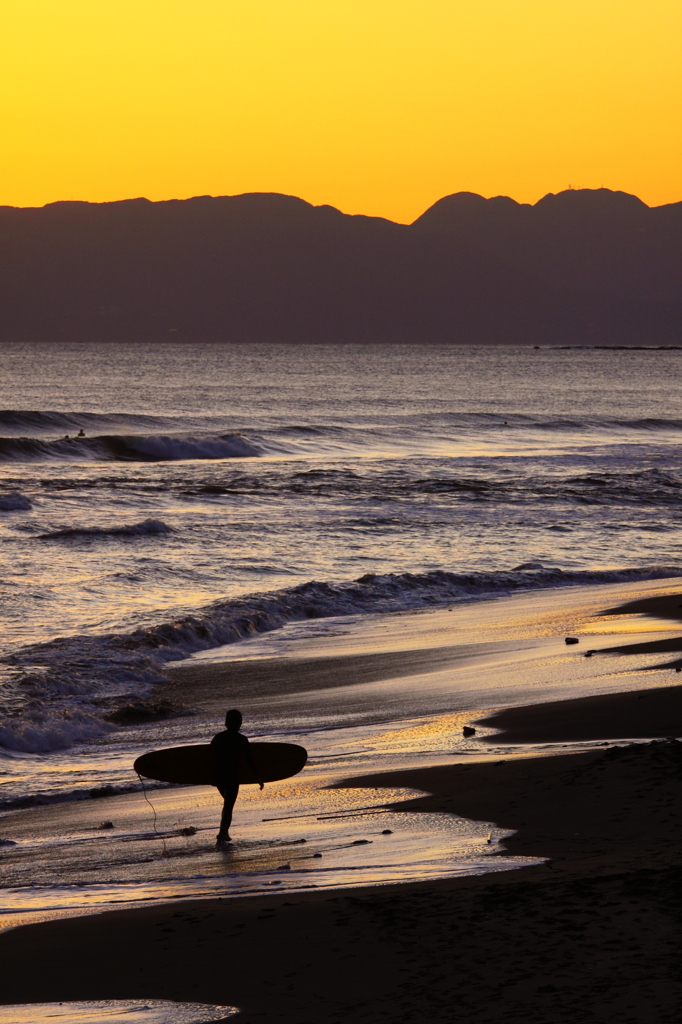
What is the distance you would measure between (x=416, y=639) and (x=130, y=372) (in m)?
115

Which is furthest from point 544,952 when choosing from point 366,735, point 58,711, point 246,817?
point 58,711

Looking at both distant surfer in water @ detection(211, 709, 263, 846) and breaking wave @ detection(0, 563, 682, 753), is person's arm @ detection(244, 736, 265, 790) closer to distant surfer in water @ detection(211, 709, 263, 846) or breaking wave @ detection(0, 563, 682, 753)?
distant surfer in water @ detection(211, 709, 263, 846)

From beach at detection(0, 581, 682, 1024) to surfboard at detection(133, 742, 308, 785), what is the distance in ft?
0.91

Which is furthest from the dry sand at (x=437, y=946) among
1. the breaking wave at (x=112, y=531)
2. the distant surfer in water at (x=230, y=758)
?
the breaking wave at (x=112, y=531)

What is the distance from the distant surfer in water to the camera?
8.14 metres

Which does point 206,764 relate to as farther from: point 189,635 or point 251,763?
point 189,635

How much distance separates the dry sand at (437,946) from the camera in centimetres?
458

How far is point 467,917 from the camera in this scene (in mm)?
5414

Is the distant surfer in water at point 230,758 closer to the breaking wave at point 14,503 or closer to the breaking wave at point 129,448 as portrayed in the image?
the breaking wave at point 14,503

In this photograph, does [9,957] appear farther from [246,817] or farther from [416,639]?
[416,639]

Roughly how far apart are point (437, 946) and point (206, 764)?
12.7 ft

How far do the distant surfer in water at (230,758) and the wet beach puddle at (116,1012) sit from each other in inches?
112

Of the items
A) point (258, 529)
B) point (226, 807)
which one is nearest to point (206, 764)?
point (226, 807)

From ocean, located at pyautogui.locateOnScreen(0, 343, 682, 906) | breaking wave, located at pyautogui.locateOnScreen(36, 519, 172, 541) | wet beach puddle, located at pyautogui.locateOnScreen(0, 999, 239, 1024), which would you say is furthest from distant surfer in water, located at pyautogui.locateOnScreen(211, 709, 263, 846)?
breaking wave, located at pyautogui.locateOnScreen(36, 519, 172, 541)
